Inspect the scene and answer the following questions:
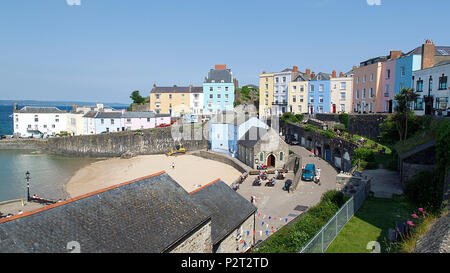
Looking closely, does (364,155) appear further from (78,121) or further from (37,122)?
(37,122)

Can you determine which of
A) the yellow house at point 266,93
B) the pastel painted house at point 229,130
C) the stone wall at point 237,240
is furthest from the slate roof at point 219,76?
the stone wall at point 237,240

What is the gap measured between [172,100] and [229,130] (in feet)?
84.1

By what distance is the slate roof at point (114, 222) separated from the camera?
738 centimetres

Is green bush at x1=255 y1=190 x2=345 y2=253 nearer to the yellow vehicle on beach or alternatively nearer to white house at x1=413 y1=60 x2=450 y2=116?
white house at x1=413 y1=60 x2=450 y2=116

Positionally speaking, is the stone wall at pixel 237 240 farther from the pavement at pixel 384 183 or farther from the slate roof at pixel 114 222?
the pavement at pixel 384 183

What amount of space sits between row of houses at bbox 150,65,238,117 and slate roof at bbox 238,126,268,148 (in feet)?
84.4

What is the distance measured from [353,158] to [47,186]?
28.8 meters

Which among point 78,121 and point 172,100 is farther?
point 172,100

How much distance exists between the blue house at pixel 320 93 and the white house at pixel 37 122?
49.0m

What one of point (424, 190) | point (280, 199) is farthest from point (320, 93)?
point (424, 190)

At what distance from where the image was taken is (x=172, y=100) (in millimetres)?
64500

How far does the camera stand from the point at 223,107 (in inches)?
2441

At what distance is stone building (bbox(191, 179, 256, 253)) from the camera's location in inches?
466

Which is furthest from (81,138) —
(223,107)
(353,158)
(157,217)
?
(157,217)
